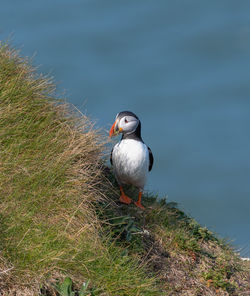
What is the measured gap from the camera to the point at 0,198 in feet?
19.4

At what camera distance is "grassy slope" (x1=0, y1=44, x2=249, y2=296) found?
17.7ft

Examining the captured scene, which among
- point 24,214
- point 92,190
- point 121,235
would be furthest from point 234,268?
point 24,214

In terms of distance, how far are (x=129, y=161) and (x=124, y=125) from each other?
1.50 ft

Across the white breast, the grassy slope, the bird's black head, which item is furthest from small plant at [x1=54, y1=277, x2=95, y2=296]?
the bird's black head

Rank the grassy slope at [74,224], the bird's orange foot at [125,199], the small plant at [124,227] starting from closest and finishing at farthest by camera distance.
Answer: the grassy slope at [74,224] < the small plant at [124,227] < the bird's orange foot at [125,199]

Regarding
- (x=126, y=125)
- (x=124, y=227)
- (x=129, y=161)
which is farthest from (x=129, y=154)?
(x=124, y=227)

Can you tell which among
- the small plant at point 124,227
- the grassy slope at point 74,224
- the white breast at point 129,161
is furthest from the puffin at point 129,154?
the small plant at point 124,227

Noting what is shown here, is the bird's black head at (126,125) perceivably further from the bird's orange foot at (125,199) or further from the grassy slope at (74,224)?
the bird's orange foot at (125,199)

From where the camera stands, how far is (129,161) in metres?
7.54

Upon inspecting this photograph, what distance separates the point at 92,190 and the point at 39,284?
62.9 inches

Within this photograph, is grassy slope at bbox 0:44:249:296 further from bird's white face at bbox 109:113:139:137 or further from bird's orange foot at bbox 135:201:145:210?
bird's white face at bbox 109:113:139:137

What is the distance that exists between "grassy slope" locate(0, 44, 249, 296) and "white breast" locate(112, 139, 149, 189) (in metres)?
0.22

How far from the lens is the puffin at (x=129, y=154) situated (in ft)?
24.7

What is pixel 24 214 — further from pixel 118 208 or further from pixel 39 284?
pixel 118 208
